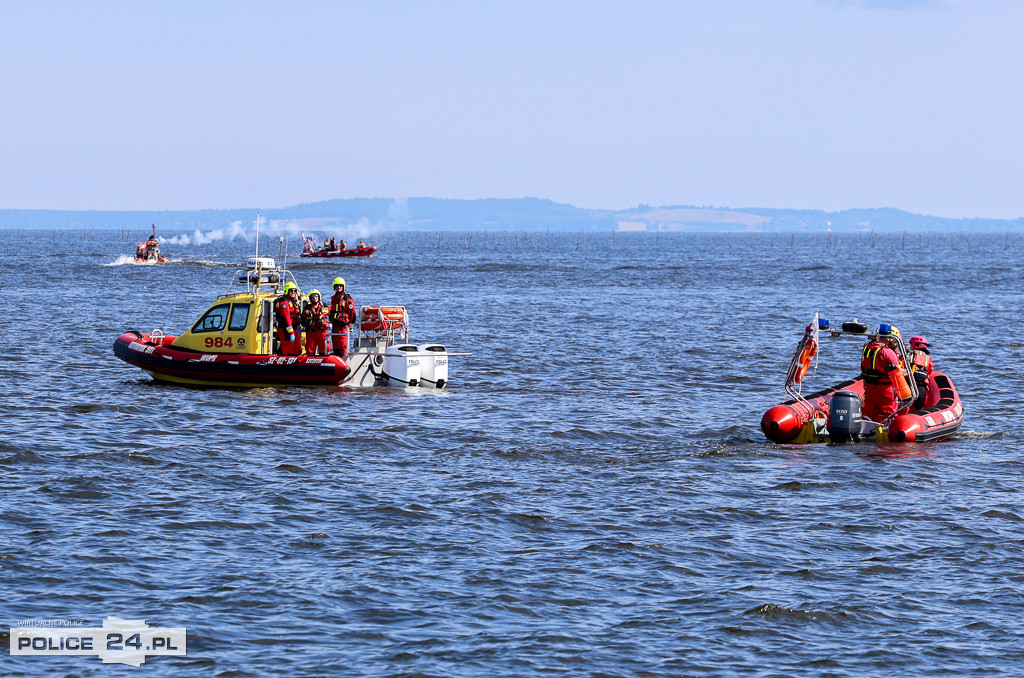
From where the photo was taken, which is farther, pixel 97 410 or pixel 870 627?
pixel 97 410

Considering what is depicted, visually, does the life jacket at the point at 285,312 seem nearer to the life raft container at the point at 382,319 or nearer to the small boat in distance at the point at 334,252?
the life raft container at the point at 382,319

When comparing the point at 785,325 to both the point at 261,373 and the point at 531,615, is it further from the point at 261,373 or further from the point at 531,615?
the point at 531,615

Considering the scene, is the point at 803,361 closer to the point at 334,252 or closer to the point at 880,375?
the point at 880,375

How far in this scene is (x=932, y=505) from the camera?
1497cm

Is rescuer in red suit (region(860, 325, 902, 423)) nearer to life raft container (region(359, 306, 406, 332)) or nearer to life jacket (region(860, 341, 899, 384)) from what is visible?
→ life jacket (region(860, 341, 899, 384))

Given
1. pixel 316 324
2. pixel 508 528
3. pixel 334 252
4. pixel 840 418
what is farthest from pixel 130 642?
pixel 334 252

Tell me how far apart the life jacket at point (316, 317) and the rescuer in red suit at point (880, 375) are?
10167 mm

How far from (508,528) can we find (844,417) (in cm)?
722

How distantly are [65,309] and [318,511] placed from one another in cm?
3530

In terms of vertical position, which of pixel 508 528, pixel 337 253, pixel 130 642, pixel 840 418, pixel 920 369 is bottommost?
pixel 130 642

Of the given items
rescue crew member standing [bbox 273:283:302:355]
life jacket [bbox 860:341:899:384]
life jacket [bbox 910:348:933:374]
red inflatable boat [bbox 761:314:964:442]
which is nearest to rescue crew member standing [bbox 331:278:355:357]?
rescue crew member standing [bbox 273:283:302:355]

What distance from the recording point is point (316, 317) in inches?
912

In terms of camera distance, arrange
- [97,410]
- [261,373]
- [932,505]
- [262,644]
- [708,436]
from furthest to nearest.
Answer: [261,373]
[97,410]
[708,436]
[932,505]
[262,644]

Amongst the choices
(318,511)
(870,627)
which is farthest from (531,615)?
(318,511)
